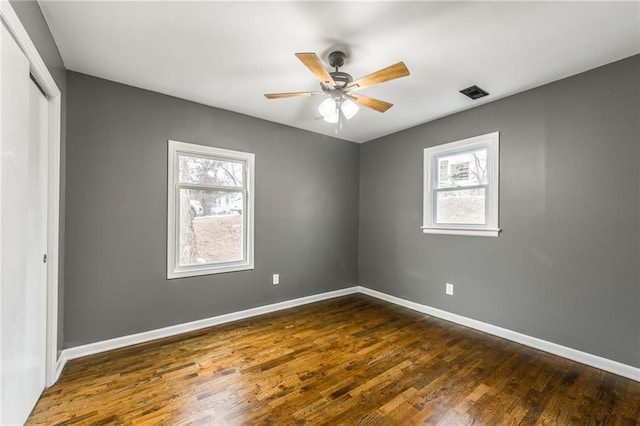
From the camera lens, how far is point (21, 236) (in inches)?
59.1

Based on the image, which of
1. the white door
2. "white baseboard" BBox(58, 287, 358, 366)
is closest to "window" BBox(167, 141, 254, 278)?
"white baseboard" BBox(58, 287, 358, 366)

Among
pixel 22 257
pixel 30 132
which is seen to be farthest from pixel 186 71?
pixel 22 257

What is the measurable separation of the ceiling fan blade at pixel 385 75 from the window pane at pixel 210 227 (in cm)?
202

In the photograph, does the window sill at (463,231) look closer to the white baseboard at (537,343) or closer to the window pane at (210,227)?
the white baseboard at (537,343)

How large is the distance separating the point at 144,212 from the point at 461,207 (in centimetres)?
349

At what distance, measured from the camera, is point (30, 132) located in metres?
1.66

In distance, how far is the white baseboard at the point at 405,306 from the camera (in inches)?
88.4

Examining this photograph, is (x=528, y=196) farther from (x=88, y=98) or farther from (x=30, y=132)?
(x=88, y=98)

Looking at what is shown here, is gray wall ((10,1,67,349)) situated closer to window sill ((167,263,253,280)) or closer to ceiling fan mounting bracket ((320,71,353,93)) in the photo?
window sill ((167,263,253,280))

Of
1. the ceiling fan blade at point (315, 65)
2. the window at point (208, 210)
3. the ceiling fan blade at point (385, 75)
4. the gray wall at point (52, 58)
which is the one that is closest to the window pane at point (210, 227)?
the window at point (208, 210)

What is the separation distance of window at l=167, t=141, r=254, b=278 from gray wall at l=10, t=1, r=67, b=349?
0.83 m

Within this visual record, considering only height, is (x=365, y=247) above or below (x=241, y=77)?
below

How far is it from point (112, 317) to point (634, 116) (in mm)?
4741

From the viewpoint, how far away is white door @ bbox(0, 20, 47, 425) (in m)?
1.29
